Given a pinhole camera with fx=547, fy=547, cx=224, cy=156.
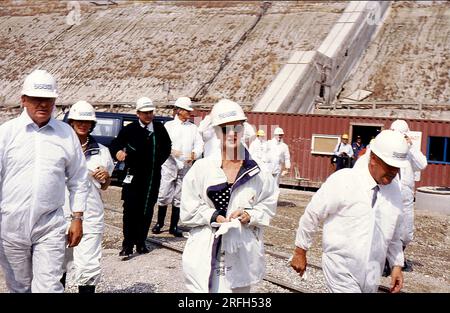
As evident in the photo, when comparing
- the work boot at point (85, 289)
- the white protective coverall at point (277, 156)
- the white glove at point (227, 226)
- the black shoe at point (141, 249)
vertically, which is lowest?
the black shoe at point (141, 249)

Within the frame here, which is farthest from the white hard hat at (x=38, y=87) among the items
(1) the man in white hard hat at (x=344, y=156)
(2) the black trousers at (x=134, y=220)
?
(1) the man in white hard hat at (x=344, y=156)

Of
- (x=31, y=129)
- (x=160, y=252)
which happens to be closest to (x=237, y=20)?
(x=160, y=252)

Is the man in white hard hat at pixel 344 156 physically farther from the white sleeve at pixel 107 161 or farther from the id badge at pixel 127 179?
the white sleeve at pixel 107 161

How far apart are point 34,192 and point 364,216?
225cm

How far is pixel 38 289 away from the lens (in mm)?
3822

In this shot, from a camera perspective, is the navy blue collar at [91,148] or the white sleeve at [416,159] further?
the white sleeve at [416,159]

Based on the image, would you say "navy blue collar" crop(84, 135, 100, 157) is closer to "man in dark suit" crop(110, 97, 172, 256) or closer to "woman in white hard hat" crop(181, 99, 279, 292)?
"man in dark suit" crop(110, 97, 172, 256)

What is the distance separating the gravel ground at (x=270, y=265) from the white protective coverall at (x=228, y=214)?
83cm

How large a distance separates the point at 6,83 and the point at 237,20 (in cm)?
1581

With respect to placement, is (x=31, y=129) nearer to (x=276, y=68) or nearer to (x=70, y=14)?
(x=276, y=68)

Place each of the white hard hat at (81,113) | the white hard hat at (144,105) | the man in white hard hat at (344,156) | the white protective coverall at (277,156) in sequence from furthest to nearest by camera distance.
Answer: the man in white hard hat at (344,156), the white protective coverall at (277,156), the white hard hat at (144,105), the white hard hat at (81,113)

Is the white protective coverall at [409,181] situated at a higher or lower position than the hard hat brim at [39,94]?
lower

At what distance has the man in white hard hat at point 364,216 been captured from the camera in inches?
143

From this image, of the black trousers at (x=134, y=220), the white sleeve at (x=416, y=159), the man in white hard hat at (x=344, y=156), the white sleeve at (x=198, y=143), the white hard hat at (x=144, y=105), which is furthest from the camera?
the man in white hard hat at (x=344, y=156)
